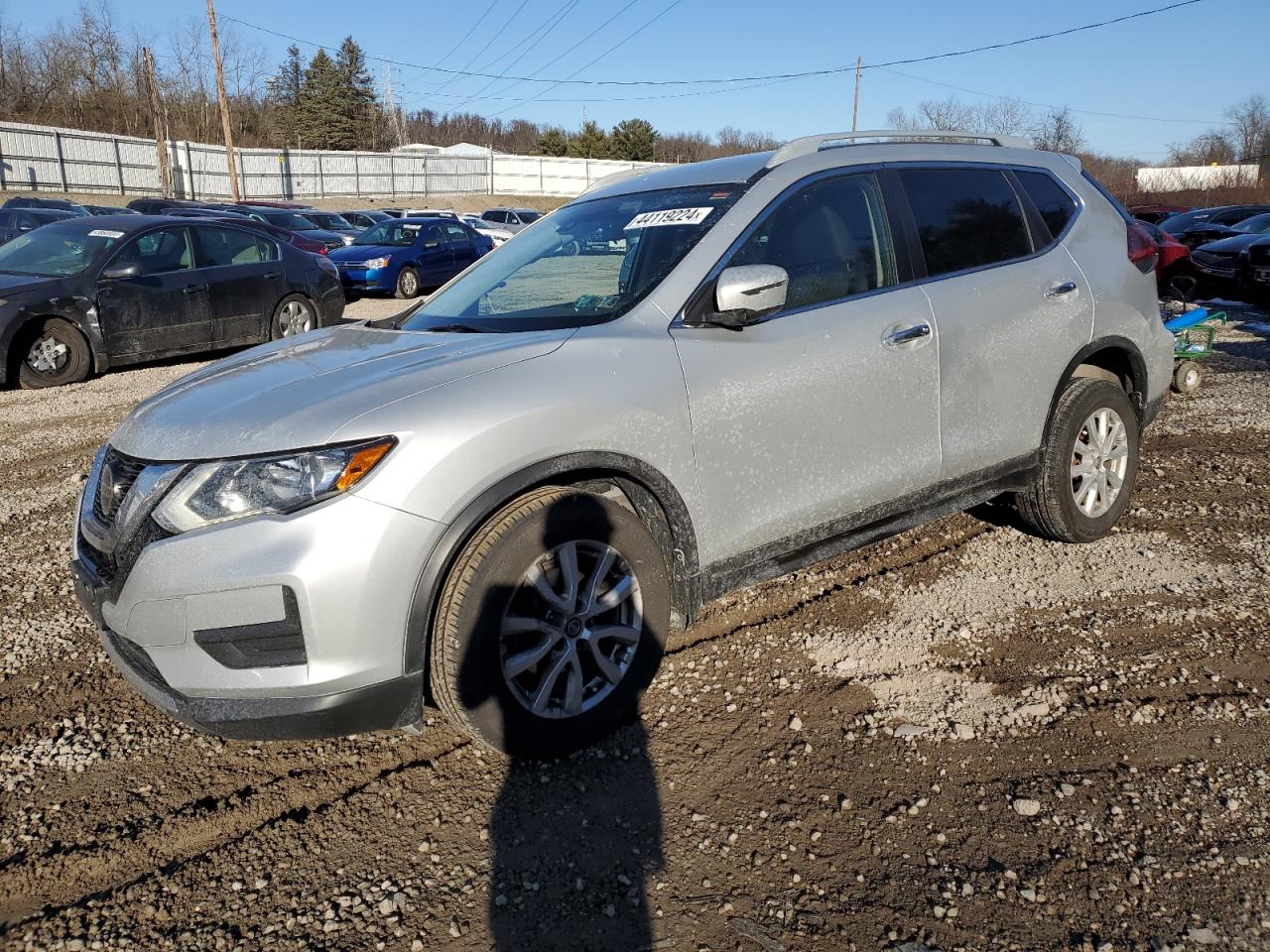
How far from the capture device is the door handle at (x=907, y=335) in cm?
357

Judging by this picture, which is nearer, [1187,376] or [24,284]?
[1187,376]

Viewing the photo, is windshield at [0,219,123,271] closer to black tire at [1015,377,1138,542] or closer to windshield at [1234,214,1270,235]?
black tire at [1015,377,1138,542]

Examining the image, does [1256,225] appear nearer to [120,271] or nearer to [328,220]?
[120,271]

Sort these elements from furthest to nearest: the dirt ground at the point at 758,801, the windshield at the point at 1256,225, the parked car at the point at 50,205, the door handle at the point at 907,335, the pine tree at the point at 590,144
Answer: the pine tree at the point at 590,144, the parked car at the point at 50,205, the windshield at the point at 1256,225, the door handle at the point at 907,335, the dirt ground at the point at 758,801

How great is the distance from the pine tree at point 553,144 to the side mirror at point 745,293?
256ft

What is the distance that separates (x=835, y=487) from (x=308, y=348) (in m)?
2.01

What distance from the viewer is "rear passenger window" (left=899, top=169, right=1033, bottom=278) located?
388cm

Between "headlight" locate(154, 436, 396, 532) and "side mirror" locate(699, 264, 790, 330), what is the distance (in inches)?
46.7

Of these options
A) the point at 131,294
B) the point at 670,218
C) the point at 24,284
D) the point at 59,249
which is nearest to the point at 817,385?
the point at 670,218

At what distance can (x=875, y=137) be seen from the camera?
3.99 metres

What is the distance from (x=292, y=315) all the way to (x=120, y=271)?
216 centimetres

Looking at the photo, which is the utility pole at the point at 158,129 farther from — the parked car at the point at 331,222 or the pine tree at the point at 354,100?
the pine tree at the point at 354,100

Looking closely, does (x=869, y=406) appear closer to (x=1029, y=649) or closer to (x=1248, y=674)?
(x=1029, y=649)

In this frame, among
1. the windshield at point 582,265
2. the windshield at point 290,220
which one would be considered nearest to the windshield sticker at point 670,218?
the windshield at point 582,265
